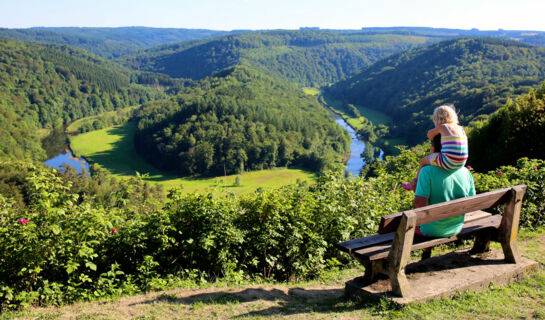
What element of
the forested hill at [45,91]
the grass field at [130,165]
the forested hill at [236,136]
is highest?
the forested hill at [45,91]

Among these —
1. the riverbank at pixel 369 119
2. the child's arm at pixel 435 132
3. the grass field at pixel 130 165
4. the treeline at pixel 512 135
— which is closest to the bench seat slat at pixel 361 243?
the child's arm at pixel 435 132

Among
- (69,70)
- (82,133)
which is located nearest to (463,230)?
(82,133)

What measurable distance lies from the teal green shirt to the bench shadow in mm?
1426

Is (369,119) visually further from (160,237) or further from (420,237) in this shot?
(160,237)

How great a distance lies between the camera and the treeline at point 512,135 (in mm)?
16969

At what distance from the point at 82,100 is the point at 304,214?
637 ft

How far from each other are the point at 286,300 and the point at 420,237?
219 centimetres

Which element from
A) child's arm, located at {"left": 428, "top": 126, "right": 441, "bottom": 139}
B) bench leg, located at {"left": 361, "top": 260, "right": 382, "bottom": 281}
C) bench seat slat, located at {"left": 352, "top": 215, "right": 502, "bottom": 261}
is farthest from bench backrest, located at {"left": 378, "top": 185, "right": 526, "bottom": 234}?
child's arm, located at {"left": 428, "top": 126, "right": 441, "bottom": 139}

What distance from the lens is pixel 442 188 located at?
4.88 metres

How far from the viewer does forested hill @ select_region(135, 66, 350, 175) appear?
3743 inches

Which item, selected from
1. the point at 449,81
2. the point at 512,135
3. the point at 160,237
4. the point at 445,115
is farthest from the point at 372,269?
the point at 449,81

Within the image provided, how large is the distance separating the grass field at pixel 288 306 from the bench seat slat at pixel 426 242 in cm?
63

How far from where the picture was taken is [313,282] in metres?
6.29

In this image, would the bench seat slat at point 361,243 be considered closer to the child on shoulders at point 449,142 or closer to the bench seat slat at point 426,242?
the bench seat slat at point 426,242
